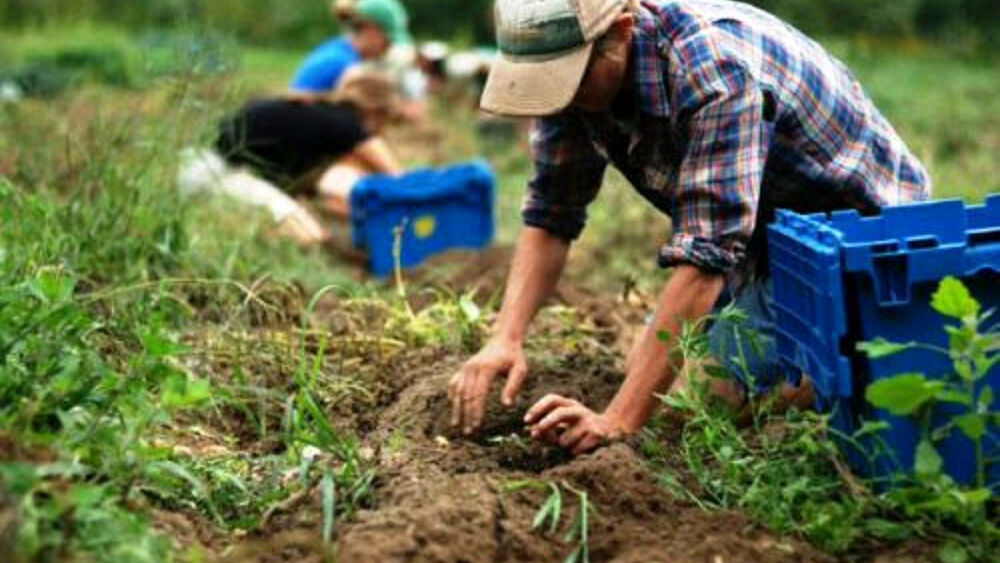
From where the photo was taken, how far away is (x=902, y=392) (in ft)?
10.2

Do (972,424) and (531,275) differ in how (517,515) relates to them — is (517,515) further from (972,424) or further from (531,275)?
(531,275)

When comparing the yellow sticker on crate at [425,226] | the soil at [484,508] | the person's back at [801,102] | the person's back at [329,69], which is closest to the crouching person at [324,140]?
the person's back at [329,69]

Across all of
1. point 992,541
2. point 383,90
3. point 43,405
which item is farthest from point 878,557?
point 383,90

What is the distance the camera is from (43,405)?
3143 mm

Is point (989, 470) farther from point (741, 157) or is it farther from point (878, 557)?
→ point (741, 157)

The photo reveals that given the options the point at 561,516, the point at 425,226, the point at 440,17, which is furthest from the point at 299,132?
the point at 440,17

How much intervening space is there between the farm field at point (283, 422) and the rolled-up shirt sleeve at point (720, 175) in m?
0.32

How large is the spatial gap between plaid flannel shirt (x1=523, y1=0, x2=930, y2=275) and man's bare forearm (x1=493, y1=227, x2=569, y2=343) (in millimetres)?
42

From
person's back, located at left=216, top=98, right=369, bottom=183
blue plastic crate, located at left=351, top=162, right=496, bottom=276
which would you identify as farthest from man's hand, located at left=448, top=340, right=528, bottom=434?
person's back, located at left=216, top=98, right=369, bottom=183

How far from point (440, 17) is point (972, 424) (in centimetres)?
1303

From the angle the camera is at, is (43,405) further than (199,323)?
No

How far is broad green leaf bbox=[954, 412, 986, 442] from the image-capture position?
3084mm

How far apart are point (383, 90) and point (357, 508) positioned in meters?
5.59

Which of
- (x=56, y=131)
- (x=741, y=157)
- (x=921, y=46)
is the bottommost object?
(x=921, y=46)
